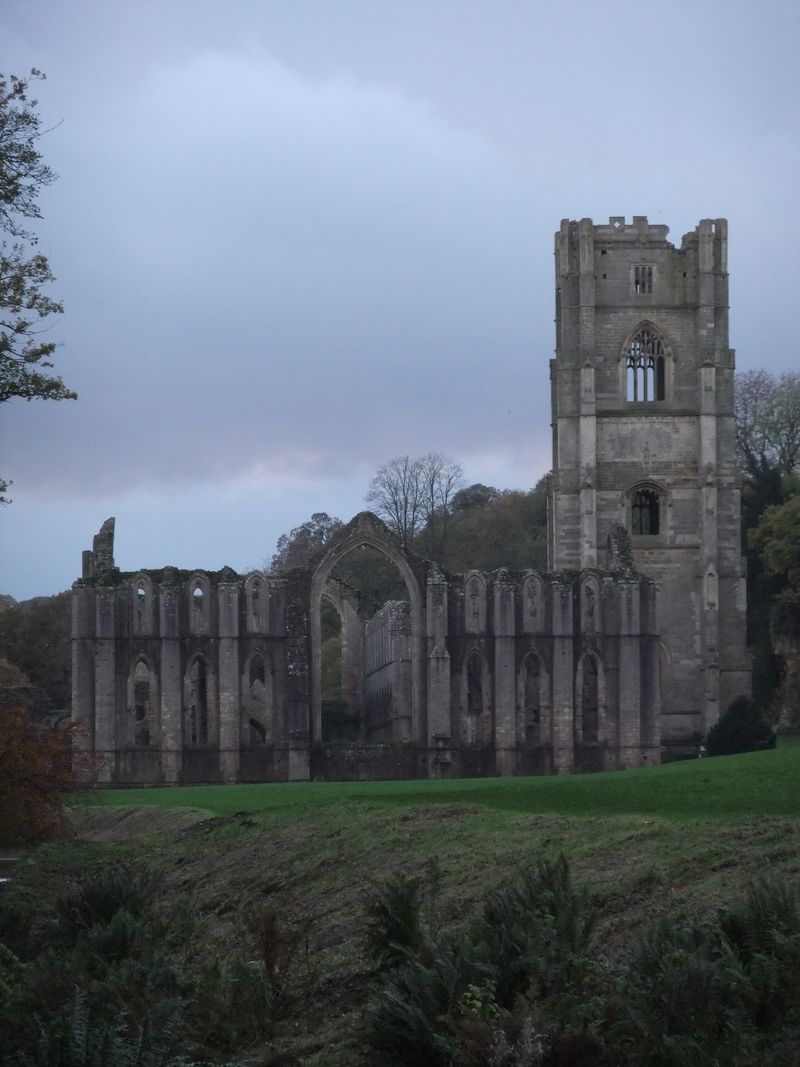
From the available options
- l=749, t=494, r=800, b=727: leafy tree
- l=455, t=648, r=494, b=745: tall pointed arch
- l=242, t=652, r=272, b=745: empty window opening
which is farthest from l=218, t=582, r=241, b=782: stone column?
l=749, t=494, r=800, b=727: leafy tree

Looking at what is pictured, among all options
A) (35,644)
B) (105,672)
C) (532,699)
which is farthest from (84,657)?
(35,644)

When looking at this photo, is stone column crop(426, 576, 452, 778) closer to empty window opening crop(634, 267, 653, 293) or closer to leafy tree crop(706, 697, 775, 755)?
leafy tree crop(706, 697, 775, 755)

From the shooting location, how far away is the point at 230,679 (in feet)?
196

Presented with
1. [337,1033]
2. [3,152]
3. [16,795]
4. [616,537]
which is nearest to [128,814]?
[16,795]

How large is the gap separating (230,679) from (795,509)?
2341 centimetres

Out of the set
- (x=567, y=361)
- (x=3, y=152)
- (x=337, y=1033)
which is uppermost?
(x=567, y=361)

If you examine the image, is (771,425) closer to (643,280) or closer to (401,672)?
(643,280)

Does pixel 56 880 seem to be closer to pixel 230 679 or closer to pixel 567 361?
pixel 230 679

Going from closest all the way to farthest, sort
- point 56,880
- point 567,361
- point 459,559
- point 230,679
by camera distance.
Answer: point 56,880 < point 230,679 < point 567,361 < point 459,559

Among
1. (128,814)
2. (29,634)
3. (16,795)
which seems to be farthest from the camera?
(29,634)

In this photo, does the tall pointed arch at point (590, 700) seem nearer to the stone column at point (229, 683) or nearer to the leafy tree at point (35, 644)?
the stone column at point (229, 683)

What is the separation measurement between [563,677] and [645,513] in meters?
19.1

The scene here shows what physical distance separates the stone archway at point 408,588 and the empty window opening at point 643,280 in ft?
71.0

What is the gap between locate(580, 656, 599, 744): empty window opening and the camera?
199 ft
